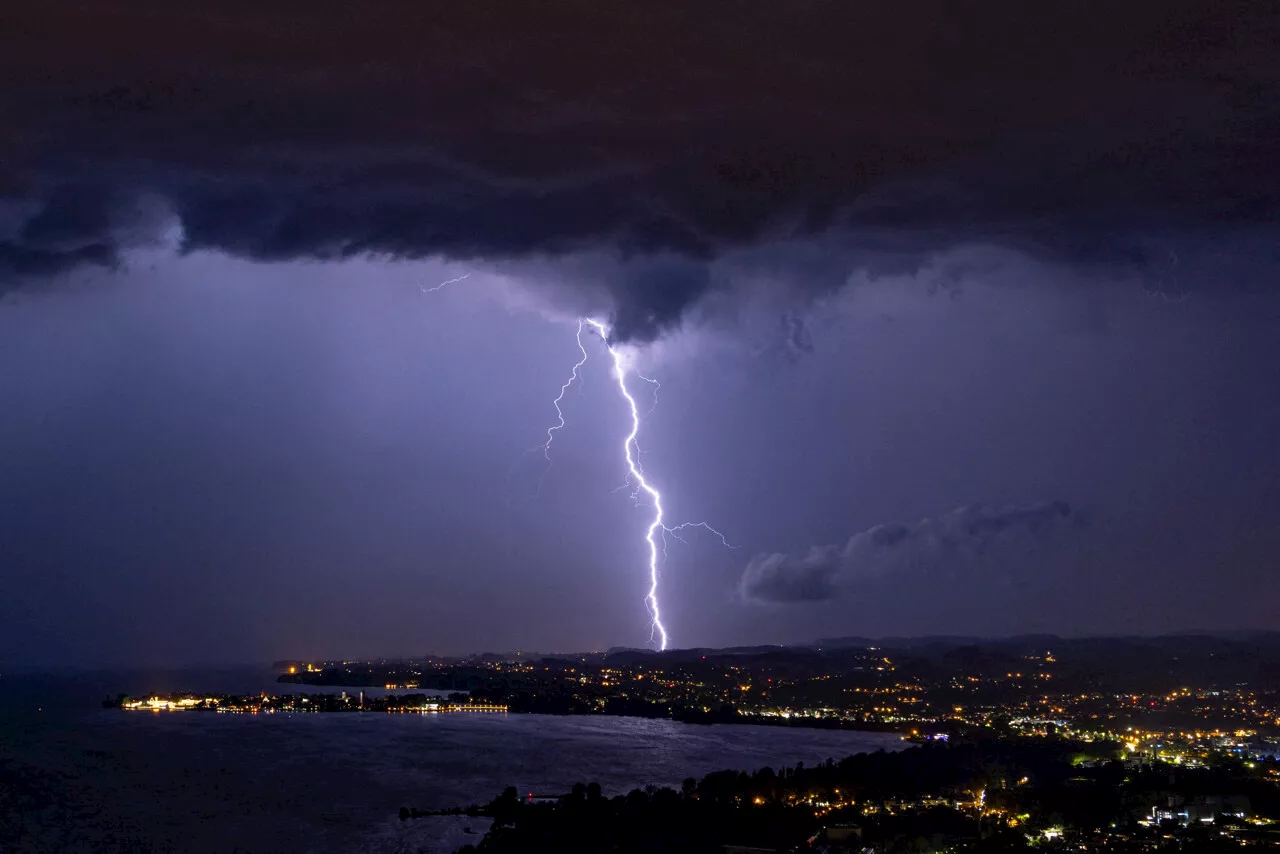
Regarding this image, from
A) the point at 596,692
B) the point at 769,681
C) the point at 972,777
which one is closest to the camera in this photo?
the point at 972,777

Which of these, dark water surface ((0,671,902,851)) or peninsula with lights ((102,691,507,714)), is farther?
peninsula with lights ((102,691,507,714))

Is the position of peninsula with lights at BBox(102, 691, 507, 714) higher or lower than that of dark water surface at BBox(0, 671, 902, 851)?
lower

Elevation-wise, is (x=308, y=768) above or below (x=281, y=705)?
above

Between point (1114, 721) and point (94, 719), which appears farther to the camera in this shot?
point (94, 719)

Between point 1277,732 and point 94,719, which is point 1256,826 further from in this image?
point 94,719

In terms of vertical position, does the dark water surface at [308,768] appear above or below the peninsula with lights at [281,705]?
above

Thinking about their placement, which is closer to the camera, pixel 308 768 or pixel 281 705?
pixel 308 768

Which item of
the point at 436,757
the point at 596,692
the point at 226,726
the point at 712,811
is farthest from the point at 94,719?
the point at 712,811

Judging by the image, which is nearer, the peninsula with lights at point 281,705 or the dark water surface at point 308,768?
the dark water surface at point 308,768
